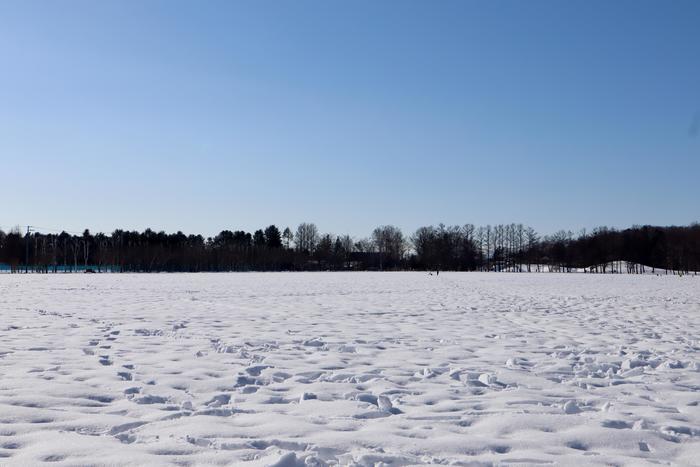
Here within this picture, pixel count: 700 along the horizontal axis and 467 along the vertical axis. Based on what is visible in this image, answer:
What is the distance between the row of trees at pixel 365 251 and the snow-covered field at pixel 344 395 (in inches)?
3745

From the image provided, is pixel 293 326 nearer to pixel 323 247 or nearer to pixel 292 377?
pixel 292 377

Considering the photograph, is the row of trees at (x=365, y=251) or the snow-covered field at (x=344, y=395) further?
the row of trees at (x=365, y=251)

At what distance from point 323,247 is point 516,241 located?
167 feet

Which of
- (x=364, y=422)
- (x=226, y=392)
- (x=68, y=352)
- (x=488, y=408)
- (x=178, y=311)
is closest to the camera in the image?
(x=364, y=422)

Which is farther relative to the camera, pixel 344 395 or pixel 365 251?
pixel 365 251

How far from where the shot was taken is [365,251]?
471 feet

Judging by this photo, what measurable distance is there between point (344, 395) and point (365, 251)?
13799 cm

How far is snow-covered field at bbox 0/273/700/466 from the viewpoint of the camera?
392 centimetres

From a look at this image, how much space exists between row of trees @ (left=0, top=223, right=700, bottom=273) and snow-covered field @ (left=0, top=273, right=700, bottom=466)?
3745 inches

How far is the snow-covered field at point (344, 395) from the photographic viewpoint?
392 centimetres

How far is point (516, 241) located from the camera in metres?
141

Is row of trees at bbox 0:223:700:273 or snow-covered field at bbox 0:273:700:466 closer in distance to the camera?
snow-covered field at bbox 0:273:700:466

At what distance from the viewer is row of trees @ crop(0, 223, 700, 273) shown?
105562 millimetres

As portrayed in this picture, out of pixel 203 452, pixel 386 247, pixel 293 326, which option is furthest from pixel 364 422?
pixel 386 247
